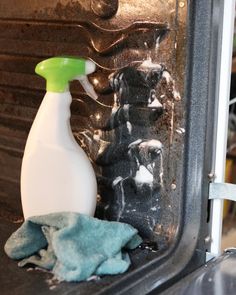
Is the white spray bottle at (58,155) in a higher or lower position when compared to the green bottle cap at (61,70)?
lower

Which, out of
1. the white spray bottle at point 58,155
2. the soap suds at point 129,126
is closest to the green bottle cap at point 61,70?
the white spray bottle at point 58,155

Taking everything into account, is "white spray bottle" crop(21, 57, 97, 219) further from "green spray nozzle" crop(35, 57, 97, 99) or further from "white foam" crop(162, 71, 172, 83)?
"white foam" crop(162, 71, 172, 83)

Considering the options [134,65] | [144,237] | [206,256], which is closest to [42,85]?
[134,65]

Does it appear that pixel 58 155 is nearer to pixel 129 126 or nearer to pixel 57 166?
pixel 57 166

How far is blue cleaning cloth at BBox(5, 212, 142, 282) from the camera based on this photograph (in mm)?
795

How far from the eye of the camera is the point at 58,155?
917 millimetres

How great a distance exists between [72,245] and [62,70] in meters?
0.31

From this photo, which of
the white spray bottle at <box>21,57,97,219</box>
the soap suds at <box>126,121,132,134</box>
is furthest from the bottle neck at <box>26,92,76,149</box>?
the soap suds at <box>126,121,132,134</box>

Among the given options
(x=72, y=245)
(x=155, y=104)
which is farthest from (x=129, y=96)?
(x=72, y=245)

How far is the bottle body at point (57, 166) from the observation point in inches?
36.0

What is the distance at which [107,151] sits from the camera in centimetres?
98

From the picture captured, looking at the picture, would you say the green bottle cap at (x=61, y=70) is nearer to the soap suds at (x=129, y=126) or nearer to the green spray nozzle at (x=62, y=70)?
the green spray nozzle at (x=62, y=70)

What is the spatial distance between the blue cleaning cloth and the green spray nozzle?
235mm

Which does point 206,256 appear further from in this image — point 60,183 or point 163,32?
point 163,32
